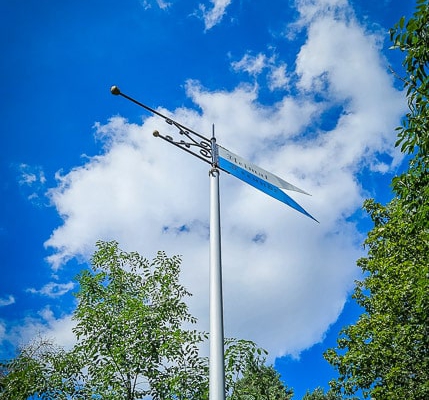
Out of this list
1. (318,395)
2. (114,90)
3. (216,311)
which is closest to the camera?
(216,311)

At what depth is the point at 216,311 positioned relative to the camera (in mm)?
4531

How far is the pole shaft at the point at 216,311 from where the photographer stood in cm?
407

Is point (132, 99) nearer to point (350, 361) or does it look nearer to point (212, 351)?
point (212, 351)

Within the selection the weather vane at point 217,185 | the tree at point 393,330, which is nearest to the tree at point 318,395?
the tree at point 393,330

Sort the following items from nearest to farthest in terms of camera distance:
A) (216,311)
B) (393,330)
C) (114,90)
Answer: (216,311)
(114,90)
(393,330)

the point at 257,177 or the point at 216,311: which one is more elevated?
the point at 257,177

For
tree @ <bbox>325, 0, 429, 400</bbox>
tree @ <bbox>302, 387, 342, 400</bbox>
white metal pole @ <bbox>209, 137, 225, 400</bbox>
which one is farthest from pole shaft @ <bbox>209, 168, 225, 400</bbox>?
tree @ <bbox>302, 387, 342, 400</bbox>

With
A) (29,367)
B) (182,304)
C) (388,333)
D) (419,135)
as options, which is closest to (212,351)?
(419,135)

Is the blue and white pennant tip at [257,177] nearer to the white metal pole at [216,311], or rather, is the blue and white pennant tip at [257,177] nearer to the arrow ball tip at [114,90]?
the white metal pole at [216,311]

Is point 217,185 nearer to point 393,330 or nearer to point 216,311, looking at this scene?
point 216,311

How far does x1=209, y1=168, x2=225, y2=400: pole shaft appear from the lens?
407 cm

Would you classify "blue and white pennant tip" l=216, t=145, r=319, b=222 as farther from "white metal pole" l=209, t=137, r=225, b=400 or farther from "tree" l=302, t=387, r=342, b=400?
"tree" l=302, t=387, r=342, b=400

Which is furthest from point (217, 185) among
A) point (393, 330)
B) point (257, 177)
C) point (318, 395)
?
point (318, 395)

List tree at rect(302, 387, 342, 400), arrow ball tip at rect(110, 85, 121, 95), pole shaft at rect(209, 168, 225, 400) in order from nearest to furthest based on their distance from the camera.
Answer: pole shaft at rect(209, 168, 225, 400) < arrow ball tip at rect(110, 85, 121, 95) < tree at rect(302, 387, 342, 400)
